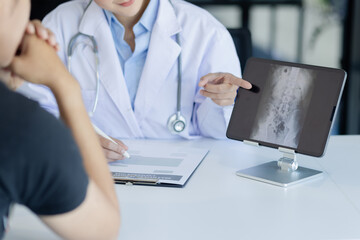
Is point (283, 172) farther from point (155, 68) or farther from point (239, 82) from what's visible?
point (155, 68)

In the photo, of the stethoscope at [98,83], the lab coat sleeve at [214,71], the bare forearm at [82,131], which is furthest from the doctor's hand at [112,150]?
the bare forearm at [82,131]

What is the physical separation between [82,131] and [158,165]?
543 millimetres

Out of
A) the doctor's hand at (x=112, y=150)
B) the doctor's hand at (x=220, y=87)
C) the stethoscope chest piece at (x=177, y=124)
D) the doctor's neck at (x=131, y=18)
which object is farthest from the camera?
the doctor's neck at (x=131, y=18)

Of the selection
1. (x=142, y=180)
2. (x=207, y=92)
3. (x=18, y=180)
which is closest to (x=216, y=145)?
(x=207, y=92)

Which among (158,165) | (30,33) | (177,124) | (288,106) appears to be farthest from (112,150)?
(30,33)

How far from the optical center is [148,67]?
1.61 metres

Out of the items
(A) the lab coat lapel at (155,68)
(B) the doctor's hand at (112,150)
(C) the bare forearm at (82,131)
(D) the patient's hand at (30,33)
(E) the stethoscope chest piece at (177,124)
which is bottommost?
(E) the stethoscope chest piece at (177,124)

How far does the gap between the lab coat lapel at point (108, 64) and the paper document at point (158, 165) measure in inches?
6.7

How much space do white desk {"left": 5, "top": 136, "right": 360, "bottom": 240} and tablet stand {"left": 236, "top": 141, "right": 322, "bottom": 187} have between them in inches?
0.7

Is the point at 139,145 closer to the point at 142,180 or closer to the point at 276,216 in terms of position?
the point at 142,180

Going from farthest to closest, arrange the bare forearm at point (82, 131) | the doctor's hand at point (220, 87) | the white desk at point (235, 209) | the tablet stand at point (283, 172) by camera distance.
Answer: the doctor's hand at point (220, 87), the tablet stand at point (283, 172), the white desk at point (235, 209), the bare forearm at point (82, 131)

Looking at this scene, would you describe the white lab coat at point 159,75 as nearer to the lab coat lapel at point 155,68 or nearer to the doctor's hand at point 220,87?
the lab coat lapel at point 155,68

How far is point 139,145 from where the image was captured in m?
1.47

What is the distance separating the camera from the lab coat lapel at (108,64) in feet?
5.24
